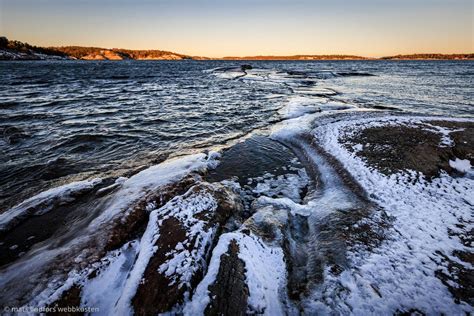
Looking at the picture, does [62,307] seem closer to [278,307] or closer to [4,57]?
[278,307]

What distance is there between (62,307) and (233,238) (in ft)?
9.24

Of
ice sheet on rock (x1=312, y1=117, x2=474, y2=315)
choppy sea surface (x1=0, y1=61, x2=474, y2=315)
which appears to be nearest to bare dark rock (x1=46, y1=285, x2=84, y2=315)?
choppy sea surface (x1=0, y1=61, x2=474, y2=315)

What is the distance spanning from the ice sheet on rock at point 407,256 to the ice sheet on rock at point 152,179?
446 centimetres

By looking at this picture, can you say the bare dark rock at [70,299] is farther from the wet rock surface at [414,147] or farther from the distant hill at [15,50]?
the distant hill at [15,50]

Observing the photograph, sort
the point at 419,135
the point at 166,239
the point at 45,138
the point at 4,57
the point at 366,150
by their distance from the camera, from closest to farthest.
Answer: the point at 166,239
the point at 366,150
the point at 419,135
the point at 45,138
the point at 4,57

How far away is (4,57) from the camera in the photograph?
341 ft

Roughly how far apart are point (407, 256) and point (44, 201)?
28.0 ft

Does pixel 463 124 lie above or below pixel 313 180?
above

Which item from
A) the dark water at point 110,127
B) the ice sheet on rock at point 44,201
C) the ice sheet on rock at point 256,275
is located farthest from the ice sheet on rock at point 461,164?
the ice sheet on rock at point 44,201

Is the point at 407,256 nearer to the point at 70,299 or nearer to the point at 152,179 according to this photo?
the point at 70,299

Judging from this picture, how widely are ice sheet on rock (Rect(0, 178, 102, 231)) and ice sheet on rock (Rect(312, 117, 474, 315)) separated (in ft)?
21.4

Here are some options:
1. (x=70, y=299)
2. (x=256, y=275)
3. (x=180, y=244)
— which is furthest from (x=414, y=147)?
(x=70, y=299)

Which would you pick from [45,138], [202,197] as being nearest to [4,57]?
[45,138]

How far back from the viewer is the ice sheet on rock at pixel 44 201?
17.9 feet
